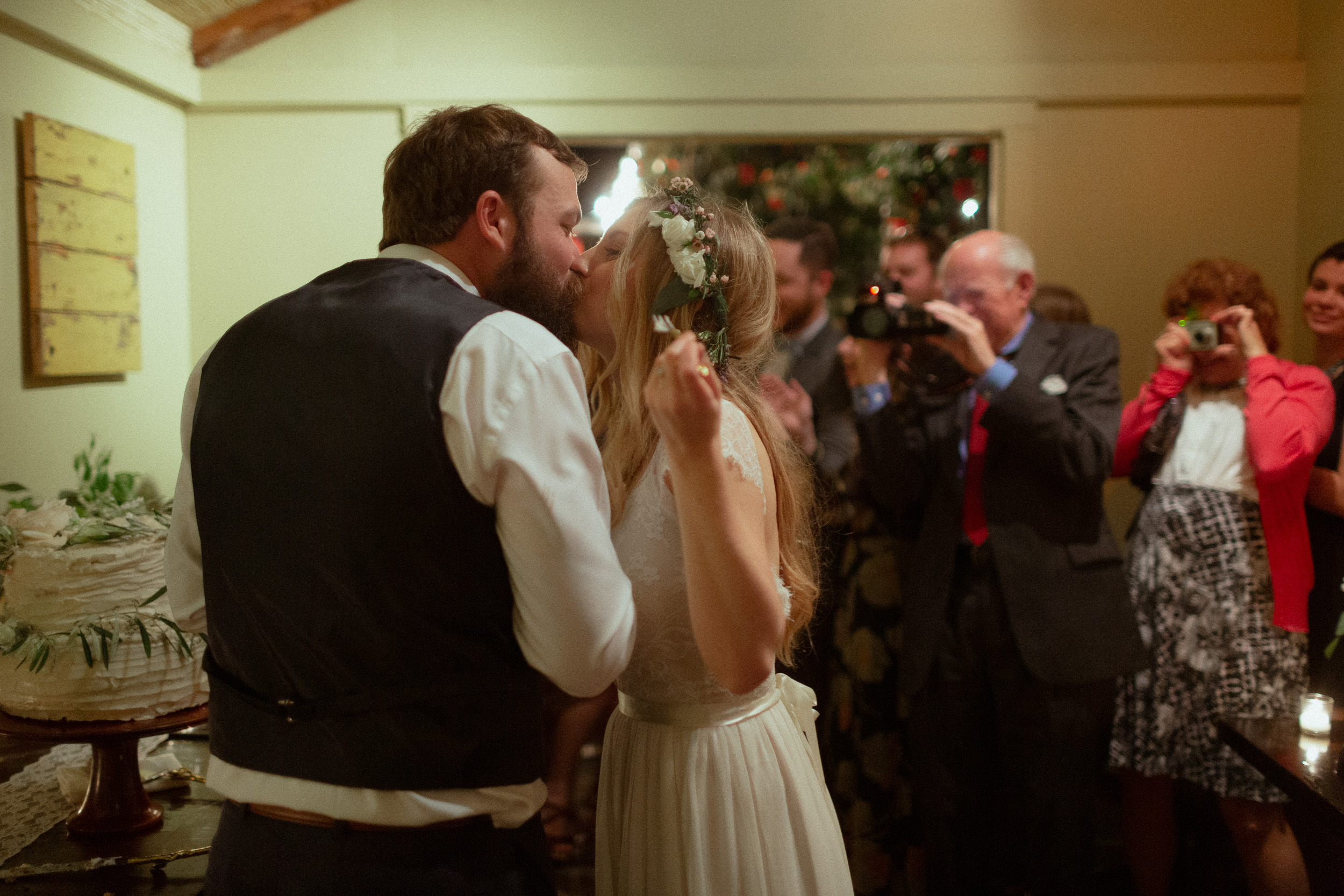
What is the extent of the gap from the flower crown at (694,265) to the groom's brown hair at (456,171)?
19cm

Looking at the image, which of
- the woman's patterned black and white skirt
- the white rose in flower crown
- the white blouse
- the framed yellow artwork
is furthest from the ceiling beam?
the woman's patterned black and white skirt

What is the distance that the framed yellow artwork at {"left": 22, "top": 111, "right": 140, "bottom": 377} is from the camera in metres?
2.36

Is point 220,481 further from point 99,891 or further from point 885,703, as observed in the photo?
point 885,703

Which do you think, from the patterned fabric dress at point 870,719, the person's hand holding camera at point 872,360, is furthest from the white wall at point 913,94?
the patterned fabric dress at point 870,719

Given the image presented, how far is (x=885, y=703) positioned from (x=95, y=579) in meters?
1.95

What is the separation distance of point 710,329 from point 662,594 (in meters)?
0.37

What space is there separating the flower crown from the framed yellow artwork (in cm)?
178

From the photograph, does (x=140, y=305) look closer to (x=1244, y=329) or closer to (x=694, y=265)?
(x=694, y=265)

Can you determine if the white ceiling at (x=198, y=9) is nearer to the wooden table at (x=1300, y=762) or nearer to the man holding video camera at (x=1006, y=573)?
the man holding video camera at (x=1006, y=573)

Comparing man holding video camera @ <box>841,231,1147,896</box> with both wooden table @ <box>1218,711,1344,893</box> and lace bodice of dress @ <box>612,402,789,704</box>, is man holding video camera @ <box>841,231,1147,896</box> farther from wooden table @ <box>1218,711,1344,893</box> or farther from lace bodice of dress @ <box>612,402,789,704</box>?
lace bodice of dress @ <box>612,402,789,704</box>

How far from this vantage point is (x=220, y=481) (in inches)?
43.5

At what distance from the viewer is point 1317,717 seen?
5.77 ft

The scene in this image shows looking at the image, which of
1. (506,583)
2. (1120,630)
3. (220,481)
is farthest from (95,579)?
(1120,630)

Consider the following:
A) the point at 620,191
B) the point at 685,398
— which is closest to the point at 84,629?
the point at 685,398
